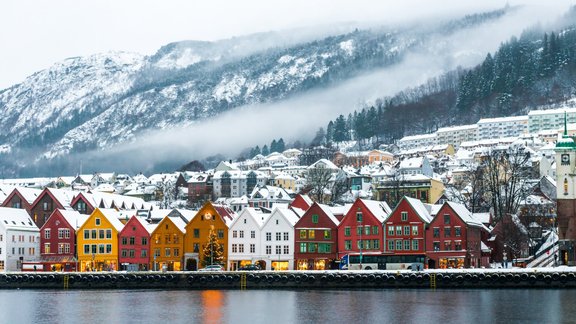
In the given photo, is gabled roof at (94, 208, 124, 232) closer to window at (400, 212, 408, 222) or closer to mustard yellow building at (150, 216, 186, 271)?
mustard yellow building at (150, 216, 186, 271)

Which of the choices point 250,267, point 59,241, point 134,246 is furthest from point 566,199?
point 59,241

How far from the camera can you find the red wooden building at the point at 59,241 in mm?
128250

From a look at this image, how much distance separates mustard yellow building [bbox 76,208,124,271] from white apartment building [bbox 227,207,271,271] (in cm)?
1704

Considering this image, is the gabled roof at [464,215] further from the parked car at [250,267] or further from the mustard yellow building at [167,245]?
the mustard yellow building at [167,245]

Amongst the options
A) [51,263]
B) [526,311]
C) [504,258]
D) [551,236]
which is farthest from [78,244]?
[526,311]

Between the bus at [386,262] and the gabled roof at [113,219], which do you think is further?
the gabled roof at [113,219]

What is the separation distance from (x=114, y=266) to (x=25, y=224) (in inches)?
660

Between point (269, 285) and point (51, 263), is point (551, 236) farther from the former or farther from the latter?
point (51, 263)

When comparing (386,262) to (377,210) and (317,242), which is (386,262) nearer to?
(377,210)

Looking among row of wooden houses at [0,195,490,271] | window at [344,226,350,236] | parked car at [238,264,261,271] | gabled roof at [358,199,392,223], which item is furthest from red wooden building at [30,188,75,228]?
gabled roof at [358,199,392,223]

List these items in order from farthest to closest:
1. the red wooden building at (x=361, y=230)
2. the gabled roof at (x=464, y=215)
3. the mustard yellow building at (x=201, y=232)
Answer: the mustard yellow building at (x=201, y=232), the red wooden building at (x=361, y=230), the gabled roof at (x=464, y=215)

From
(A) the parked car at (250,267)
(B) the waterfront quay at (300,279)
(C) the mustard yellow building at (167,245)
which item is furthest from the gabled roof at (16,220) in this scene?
(A) the parked car at (250,267)

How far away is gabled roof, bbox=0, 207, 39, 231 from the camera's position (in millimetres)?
127625

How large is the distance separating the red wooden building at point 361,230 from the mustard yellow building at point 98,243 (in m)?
32.5
